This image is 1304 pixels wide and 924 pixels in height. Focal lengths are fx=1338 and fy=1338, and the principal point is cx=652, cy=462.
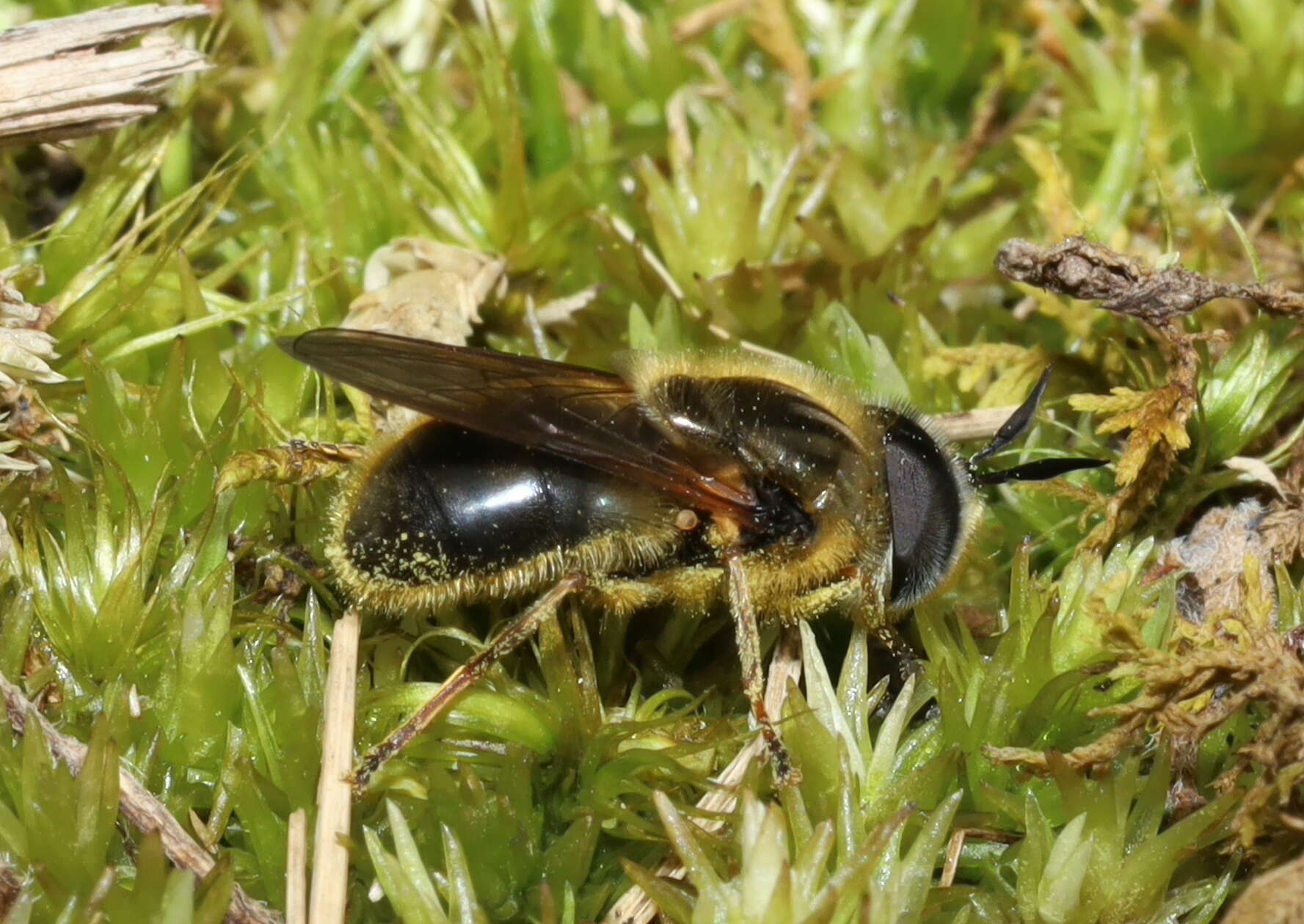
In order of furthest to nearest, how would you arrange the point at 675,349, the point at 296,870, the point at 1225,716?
the point at 675,349 → the point at 1225,716 → the point at 296,870

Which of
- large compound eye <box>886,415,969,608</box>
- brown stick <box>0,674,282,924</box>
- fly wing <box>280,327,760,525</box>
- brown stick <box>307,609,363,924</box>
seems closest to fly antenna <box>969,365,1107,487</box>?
large compound eye <box>886,415,969,608</box>

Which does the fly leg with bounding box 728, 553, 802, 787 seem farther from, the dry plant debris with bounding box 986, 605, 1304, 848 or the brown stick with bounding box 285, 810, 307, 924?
the brown stick with bounding box 285, 810, 307, 924

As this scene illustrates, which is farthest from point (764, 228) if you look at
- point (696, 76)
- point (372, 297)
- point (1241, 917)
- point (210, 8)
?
point (1241, 917)

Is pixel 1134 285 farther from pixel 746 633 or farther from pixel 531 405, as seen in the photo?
pixel 531 405

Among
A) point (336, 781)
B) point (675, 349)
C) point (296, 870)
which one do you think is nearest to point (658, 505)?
point (675, 349)

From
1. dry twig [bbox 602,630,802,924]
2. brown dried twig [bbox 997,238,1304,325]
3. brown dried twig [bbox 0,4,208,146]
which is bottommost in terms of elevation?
dry twig [bbox 602,630,802,924]

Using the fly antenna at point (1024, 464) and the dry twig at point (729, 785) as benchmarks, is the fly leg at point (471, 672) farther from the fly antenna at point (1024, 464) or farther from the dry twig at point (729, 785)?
the fly antenna at point (1024, 464)
